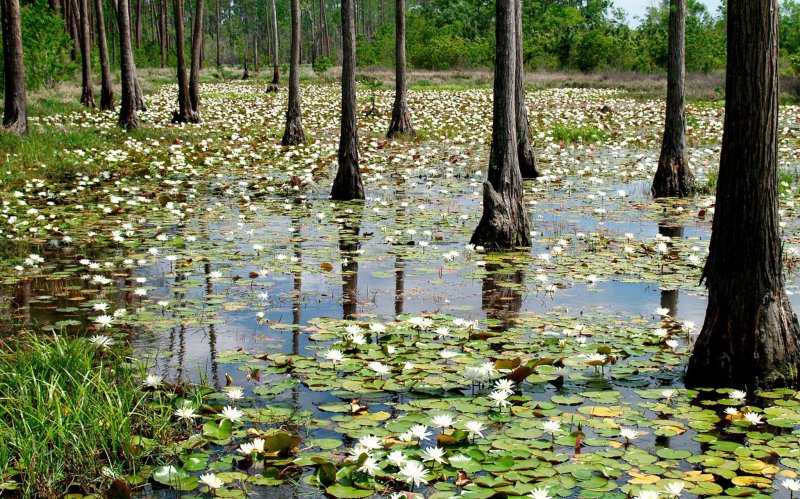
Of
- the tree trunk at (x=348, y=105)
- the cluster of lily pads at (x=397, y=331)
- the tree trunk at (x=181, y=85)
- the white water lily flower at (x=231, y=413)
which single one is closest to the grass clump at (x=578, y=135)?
the cluster of lily pads at (x=397, y=331)

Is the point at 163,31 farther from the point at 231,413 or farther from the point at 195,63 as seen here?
the point at 231,413

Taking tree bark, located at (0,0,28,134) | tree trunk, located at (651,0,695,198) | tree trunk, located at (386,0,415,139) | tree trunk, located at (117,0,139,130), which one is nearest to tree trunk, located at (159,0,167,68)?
tree trunk, located at (117,0,139,130)

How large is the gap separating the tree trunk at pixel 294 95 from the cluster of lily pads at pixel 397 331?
13.5ft

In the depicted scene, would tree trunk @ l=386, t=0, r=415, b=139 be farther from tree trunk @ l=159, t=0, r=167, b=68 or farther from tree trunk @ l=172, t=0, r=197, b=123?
tree trunk @ l=159, t=0, r=167, b=68

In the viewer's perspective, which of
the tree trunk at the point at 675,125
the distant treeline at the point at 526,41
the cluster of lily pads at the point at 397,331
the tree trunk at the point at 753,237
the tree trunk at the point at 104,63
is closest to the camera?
the cluster of lily pads at the point at 397,331

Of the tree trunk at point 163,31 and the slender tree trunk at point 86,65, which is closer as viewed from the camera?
the slender tree trunk at point 86,65

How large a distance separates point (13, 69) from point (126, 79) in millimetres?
4663

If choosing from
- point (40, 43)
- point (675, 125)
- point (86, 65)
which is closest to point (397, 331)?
point (675, 125)

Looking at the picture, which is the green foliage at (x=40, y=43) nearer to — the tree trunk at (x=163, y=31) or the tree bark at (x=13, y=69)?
the tree bark at (x=13, y=69)

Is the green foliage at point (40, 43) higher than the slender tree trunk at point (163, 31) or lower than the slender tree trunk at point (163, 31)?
lower

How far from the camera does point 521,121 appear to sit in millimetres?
12953

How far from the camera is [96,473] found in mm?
3678

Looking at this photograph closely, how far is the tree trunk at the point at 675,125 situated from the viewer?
37.9 feet

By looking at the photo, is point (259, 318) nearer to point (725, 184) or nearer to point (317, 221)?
point (725, 184)
